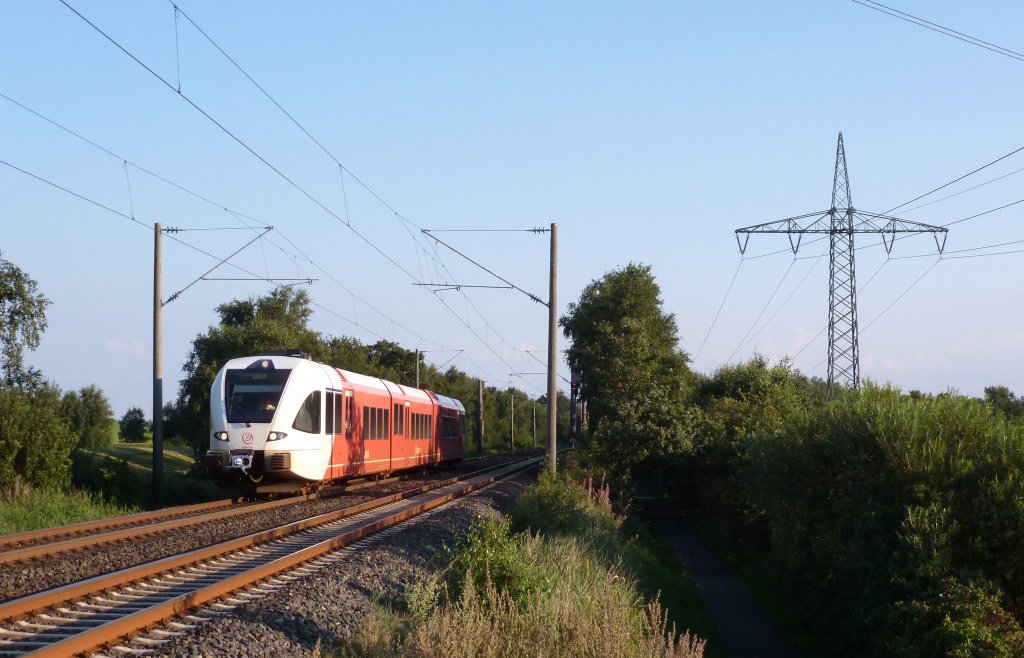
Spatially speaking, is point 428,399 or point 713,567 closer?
point 713,567

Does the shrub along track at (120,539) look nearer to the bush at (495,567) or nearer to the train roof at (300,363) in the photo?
the train roof at (300,363)

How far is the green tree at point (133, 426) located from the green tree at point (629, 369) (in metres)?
55.2

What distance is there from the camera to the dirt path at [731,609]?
45.2 ft

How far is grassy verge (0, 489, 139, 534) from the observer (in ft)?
57.0

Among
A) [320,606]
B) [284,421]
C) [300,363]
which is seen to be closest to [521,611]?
[320,606]

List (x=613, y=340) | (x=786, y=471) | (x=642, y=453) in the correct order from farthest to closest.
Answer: (x=613, y=340) < (x=642, y=453) < (x=786, y=471)

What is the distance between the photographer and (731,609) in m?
16.4

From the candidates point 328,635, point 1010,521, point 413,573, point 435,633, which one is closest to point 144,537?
point 413,573

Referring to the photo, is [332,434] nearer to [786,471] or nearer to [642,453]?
[642,453]

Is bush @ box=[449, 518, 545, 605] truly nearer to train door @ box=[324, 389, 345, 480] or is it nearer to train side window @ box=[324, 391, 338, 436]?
train side window @ box=[324, 391, 338, 436]

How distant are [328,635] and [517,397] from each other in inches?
5021

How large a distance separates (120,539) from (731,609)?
9874 mm

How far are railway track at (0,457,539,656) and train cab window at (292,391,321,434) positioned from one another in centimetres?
549

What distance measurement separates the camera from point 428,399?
37438 millimetres
